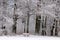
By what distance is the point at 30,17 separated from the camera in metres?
2.15

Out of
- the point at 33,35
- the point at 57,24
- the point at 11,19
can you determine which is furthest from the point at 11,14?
the point at 57,24

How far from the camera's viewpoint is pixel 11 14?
2.14 m

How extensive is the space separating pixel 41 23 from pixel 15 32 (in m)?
0.47

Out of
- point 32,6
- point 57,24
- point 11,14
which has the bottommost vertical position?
point 57,24

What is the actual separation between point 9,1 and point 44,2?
607 mm

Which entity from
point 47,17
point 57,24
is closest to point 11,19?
point 47,17

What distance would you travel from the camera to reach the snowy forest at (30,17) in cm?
212

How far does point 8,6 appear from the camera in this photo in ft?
7.07

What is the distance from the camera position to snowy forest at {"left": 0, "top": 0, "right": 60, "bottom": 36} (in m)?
2.12

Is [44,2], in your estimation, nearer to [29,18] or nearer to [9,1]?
[29,18]

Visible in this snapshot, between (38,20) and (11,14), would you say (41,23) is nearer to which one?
(38,20)

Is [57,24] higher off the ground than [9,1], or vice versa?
[9,1]

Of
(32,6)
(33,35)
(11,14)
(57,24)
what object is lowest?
(33,35)

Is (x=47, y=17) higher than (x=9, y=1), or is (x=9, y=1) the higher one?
(x=9, y=1)
